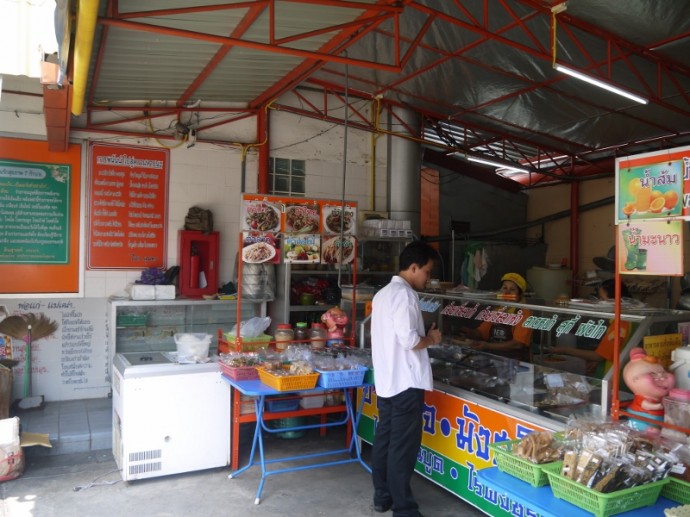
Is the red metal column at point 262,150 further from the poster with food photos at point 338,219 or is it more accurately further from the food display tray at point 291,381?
the food display tray at point 291,381

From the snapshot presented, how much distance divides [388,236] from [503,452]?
466 cm

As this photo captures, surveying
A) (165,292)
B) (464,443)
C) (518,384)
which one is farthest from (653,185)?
(165,292)

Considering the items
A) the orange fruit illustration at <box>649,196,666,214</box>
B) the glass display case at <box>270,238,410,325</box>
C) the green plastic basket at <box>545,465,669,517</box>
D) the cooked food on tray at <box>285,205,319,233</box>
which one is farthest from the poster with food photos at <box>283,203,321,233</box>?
the green plastic basket at <box>545,465,669,517</box>

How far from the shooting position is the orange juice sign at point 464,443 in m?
3.48

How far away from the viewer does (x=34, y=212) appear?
6.09 meters

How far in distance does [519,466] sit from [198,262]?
502cm

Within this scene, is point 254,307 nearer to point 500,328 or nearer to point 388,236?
point 388,236

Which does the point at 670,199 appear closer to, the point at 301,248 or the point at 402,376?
the point at 402,376

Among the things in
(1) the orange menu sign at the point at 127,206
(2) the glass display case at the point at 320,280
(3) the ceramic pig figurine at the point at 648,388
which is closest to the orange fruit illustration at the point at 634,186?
(3) the ceramic pig figurine at the point at 648,388

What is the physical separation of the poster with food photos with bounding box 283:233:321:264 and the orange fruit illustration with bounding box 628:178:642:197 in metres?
2.62

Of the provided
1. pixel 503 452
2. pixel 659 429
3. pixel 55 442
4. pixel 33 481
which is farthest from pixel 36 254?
pixel 659 429

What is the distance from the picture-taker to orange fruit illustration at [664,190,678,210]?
2494mm

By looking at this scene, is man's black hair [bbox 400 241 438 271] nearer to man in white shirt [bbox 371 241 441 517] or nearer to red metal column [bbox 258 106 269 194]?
man in white shirt [bbox 371 241 441 517]

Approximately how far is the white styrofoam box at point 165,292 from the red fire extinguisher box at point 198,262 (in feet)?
0.95
